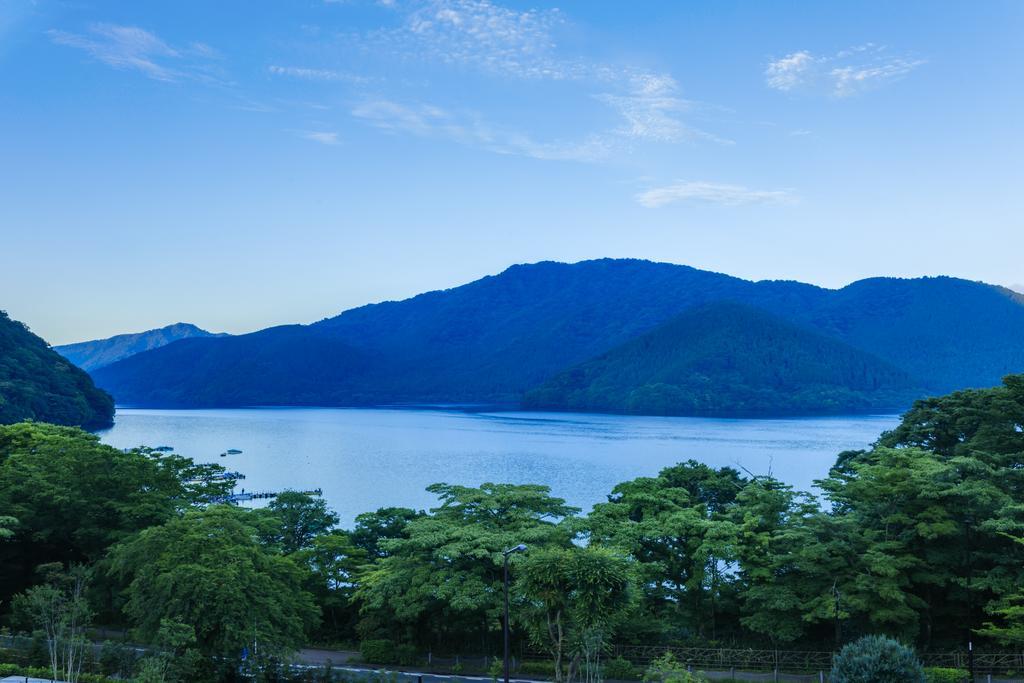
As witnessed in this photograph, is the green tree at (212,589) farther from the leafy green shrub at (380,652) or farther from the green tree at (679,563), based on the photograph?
the green tree at (679,563)

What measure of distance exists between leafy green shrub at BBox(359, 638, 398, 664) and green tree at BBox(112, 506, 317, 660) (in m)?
3.77

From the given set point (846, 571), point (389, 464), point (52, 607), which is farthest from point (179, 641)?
point (389, 464)

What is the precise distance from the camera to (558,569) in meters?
20.5

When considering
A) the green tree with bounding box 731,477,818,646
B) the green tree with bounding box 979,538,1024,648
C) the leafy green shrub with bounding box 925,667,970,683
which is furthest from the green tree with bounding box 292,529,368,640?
the green tree with bounding box 979,538,1024,648

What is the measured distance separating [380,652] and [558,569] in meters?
8.69

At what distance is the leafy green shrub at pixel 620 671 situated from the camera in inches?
920

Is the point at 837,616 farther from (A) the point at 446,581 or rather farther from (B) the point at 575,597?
(A) the point at 446,581

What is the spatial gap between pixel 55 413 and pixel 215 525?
107 m

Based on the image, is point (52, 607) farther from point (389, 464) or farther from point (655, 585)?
point (389, 464)

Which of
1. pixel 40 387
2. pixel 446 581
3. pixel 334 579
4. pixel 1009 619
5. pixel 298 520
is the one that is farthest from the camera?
pixel 40 387

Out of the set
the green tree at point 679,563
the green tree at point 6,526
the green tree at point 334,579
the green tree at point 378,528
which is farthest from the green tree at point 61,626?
the green tree at point 679,563

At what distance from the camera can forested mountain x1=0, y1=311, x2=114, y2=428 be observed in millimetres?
103312

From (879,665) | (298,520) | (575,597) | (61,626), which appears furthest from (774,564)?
(298,520)

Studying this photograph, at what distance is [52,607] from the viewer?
798 inches
